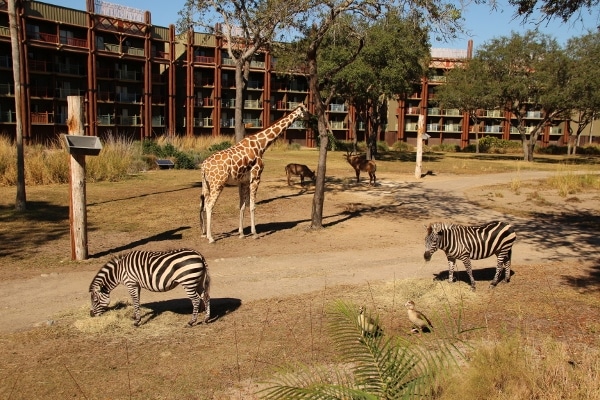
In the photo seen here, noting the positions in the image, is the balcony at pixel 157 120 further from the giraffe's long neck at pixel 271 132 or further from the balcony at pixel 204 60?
the giraffe's long neck at pixel 271 132

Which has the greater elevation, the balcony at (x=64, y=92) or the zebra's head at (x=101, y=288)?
the balcony at (x=64, y=92)

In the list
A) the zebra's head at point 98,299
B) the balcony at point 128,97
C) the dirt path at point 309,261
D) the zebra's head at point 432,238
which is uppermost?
the balcony at point 128,97

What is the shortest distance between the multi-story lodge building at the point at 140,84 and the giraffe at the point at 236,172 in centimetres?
3037

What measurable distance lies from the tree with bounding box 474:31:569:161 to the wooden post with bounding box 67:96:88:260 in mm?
38907

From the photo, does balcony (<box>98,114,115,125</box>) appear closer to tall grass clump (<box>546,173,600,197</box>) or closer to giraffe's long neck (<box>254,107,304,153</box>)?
tall grass clump (<box>546,173,600,197</box>)

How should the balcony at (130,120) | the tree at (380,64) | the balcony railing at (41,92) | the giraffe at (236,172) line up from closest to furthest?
the giraffe at (236,172) → the tree at (380,64) → the balcony railing at (41,92) → the balcony at (130,120)

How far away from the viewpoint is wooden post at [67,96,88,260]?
1180 cm

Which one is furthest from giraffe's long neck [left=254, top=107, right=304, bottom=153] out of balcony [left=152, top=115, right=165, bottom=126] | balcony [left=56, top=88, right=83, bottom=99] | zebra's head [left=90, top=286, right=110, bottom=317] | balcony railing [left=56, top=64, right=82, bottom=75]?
balcony [left=152, top=115, right=165, bottom=126]

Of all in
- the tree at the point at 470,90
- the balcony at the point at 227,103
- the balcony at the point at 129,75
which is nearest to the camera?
the tree at the point at 470,90

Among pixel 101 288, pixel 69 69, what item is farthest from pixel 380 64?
pixel 69 69

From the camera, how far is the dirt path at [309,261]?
941 centimetres

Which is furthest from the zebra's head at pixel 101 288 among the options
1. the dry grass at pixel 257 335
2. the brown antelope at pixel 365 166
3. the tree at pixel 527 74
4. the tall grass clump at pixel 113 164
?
the tree at pixel 527 74

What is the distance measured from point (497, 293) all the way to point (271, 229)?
7898 millimetres

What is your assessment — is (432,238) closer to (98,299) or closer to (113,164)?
(98,299)
